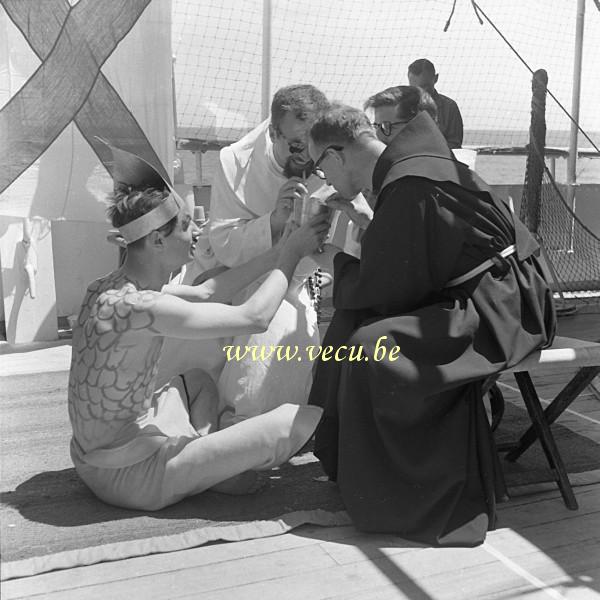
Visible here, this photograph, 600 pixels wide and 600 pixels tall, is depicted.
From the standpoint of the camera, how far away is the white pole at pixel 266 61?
6316mm

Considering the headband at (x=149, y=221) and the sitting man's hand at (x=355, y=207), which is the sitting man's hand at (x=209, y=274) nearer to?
the sitting man's hand at (x=355, y=207)

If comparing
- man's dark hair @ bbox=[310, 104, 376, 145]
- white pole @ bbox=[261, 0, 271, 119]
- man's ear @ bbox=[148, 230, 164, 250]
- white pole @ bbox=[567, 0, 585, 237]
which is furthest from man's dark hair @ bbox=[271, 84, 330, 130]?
white pole @ bbox=[567, 0, 585, 237]

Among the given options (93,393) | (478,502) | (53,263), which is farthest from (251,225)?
(53,263)

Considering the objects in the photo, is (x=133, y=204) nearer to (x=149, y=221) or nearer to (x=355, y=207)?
(x=149, y=221)

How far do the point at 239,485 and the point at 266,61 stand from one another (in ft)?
14.1

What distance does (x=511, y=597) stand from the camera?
229cm

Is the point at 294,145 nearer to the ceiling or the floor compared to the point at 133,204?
nearer to the ceiling

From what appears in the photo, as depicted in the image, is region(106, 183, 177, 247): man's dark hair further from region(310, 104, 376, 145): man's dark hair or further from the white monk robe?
the white monk robe

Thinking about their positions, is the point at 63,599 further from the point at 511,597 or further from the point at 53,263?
the point at 53,263

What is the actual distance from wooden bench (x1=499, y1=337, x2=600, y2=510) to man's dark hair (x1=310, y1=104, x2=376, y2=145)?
973mm

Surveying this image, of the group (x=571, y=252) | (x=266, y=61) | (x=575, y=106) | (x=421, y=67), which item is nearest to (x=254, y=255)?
(x=421, y=67)

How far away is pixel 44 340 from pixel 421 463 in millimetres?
3404

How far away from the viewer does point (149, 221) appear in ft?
8.41

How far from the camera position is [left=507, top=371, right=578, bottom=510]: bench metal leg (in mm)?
2891
